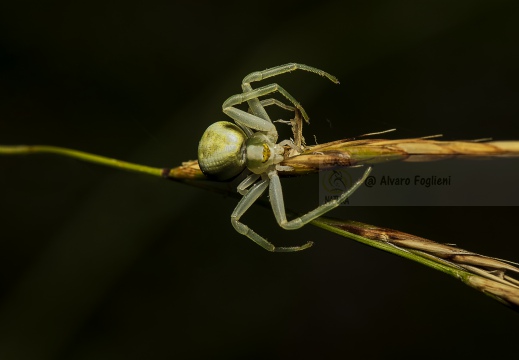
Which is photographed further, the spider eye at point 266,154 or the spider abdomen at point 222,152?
the spider eye at point 266,154

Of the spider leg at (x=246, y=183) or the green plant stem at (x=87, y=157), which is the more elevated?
the green plant stem at (x=87, y=157)

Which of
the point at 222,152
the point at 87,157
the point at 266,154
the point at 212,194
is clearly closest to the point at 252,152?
the point at 266,154

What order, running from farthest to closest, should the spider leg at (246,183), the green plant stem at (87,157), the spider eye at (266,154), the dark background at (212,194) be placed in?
the dark background at (212,194) → the spider leg at (246,183) → the spider eye at (266,154) → the green plant stem at (87,157)

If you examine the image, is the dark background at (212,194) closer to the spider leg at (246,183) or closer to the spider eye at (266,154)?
the spider leg at (246,183)

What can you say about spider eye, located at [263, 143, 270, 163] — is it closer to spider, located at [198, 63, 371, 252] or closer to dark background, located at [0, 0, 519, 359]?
spider, located at [198, 63, 371, 252]

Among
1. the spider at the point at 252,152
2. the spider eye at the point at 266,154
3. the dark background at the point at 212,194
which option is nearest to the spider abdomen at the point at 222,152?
the spider at the point at 252,152

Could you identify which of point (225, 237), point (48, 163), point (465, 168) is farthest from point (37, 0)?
point (465, 168)

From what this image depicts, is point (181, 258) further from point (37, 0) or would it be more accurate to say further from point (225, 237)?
point (37, 0)
